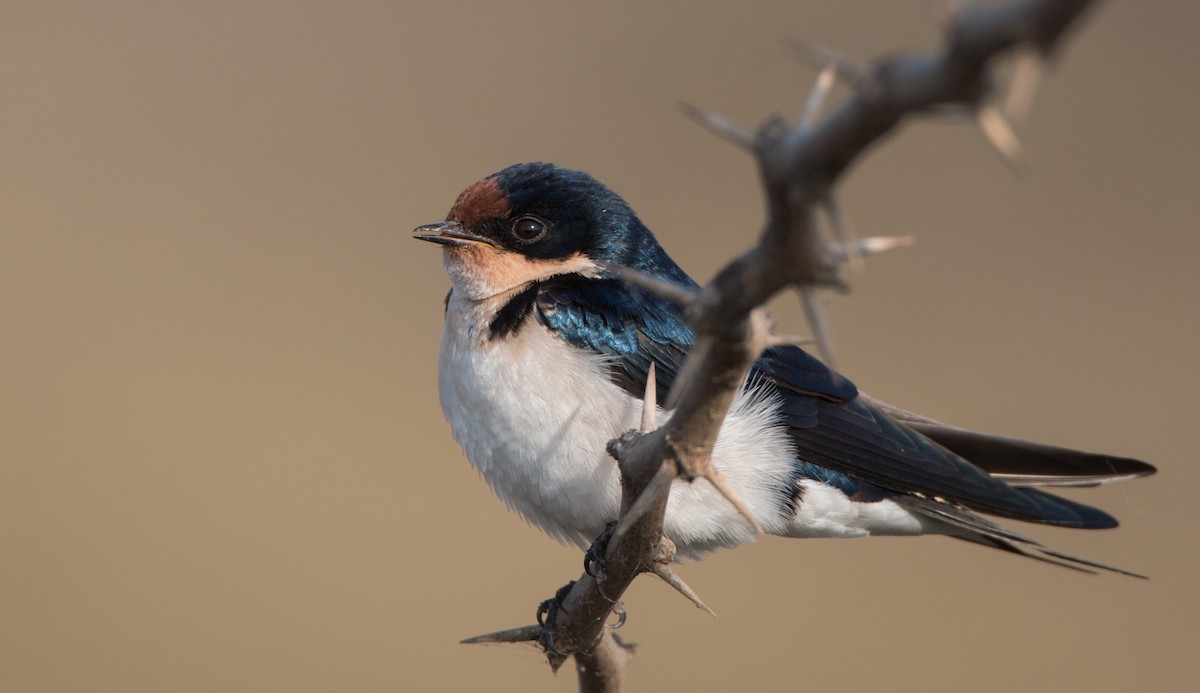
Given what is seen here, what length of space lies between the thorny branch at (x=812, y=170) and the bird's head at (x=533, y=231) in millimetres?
1289

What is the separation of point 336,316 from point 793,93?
306 centimetres

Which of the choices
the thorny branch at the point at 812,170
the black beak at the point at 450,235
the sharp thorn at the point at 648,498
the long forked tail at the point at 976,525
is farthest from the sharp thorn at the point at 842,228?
the black beak at the point at 450,235

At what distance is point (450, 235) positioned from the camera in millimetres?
2701

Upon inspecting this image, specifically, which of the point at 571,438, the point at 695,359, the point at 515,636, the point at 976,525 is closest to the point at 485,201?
the point at 571,438

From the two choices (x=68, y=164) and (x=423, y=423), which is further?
(x=68, y=164)

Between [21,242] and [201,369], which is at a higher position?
[21,242]

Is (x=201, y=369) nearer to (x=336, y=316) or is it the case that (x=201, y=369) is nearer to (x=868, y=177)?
(x=336, y=316)

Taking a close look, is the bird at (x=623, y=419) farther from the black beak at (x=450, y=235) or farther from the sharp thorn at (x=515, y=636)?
the sharp thorn at (x=515, y=636)

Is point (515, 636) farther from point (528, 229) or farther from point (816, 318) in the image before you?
point (816, 318)

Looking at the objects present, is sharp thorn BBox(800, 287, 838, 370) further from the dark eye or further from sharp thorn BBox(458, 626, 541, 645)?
the dark eye

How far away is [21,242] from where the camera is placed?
20.8 ft

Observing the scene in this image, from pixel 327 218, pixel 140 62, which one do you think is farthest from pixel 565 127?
pixel 140 62

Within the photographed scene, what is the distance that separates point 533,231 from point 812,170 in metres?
1.92

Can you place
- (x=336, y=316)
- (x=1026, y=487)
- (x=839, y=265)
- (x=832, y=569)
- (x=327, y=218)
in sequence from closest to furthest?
(x=839, y=265) → (x=1026, y=487) → (x=832, y=569) → (x=336, y=316) → (x=327, y=218)
